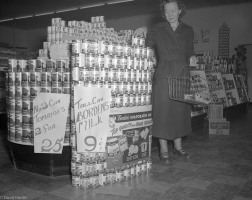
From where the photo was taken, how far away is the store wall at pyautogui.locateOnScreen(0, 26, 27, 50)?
61.9 feet

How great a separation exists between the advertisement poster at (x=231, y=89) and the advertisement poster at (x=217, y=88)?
458 mm

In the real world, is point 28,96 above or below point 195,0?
below

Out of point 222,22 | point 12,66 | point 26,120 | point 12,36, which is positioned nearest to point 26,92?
point 26,120

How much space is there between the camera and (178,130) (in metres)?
3.64

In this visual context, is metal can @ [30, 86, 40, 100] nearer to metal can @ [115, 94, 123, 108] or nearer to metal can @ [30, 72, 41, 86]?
metal can @ [30, 72, 41, 86]

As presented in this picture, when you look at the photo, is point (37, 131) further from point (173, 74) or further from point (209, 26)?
point (209, 26)

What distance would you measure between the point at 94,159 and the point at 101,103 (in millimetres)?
506

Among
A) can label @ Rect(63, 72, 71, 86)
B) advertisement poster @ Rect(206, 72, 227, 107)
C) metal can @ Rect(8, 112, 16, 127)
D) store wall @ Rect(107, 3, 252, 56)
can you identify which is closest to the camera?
can label @ Rect(63, 72, 71, 86)

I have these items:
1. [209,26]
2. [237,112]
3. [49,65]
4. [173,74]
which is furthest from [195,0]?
[49,65]

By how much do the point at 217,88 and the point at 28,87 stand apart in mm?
4644

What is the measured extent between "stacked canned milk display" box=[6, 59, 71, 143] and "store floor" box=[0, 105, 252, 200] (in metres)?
0.43

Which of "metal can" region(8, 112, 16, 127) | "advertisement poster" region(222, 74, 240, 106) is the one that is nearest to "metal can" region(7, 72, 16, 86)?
"metal can" region(8, 112, 16, 127)

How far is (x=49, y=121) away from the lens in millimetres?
2943

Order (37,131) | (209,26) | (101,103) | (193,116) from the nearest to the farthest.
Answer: (101,103) < (37,131) < (193,116) < (209,26)
